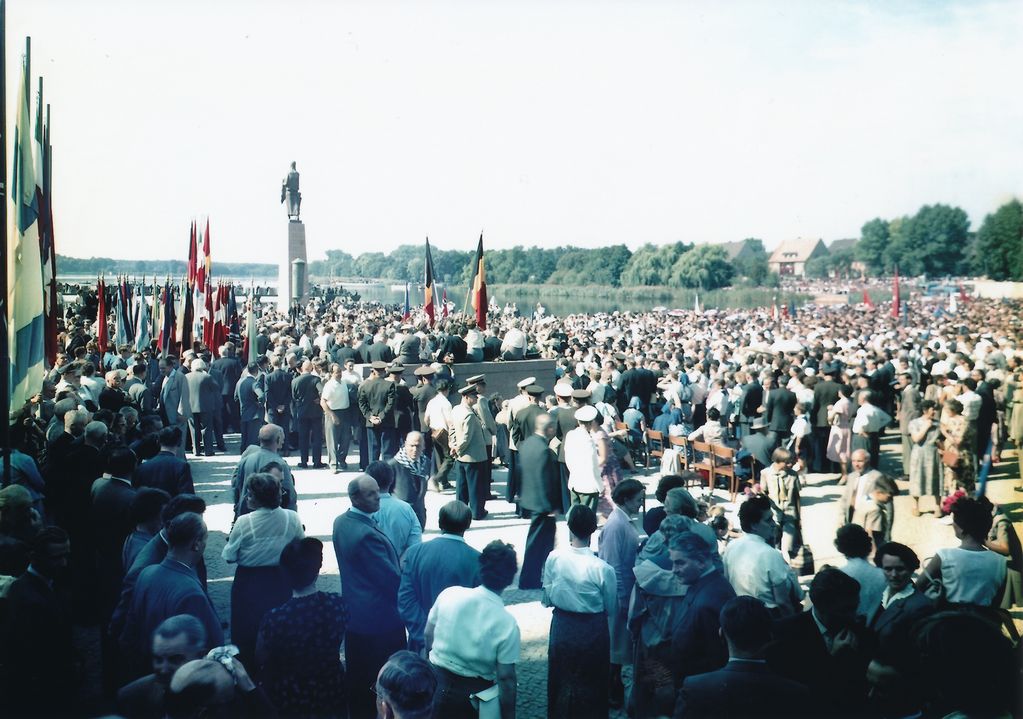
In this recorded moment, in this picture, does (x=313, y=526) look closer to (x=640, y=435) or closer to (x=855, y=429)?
(x=640, y=435)

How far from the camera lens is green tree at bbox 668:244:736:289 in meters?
113

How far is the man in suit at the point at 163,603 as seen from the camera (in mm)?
4215

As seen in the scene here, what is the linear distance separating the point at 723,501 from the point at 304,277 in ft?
95.2

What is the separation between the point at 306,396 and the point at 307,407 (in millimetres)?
159

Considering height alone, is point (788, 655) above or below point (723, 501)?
above

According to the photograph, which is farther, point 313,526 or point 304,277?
point 304,277

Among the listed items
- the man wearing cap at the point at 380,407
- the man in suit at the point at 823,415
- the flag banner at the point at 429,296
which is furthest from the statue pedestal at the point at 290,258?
the man in suit at the point at 823,415

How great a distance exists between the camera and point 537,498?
775 centimetres

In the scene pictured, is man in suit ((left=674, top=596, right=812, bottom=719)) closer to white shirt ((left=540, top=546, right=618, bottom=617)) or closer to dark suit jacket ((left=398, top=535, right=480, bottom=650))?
white shirt ((left=540, top=546, right=618, bottom=617))

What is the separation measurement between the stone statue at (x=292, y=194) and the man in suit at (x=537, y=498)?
32.1 meters

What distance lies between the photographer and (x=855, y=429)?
450 inches

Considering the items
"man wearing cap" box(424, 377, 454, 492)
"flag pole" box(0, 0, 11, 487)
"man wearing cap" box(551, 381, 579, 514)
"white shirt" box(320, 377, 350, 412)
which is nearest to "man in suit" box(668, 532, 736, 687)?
"flag pole" box(0, 0, 11, 487)

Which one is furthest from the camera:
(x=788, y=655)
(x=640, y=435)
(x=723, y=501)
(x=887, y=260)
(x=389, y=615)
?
(x=887, y=260)

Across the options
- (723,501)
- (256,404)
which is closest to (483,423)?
(723,501)
